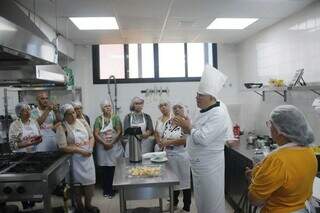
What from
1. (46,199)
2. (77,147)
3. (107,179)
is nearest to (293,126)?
(46,199)

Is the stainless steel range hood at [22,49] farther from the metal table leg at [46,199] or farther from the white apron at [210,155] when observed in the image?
the white apron at [210,155]

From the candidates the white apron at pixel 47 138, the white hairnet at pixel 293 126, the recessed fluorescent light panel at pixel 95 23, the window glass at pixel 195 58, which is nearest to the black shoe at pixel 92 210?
the white apron at pixel 47 138

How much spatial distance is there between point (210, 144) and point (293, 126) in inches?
43.6

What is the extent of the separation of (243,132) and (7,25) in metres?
3.93

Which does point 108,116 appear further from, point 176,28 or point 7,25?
point 7,25

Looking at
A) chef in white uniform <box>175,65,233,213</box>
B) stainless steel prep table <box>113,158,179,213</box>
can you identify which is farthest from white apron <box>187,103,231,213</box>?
stainless steel prep table <box>113,158,179,213</box>

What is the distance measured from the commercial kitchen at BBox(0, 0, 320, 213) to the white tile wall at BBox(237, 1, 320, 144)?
0.06 feet

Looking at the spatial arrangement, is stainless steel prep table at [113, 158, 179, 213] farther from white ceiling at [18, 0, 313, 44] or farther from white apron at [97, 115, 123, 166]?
white apron at [97, 115, 123, 166]

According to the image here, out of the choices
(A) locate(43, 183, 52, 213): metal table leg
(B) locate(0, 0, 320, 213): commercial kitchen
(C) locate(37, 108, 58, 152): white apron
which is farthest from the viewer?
(C) locate(37, 108, 58, 152): white apron

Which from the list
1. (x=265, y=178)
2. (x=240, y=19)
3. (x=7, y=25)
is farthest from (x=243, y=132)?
(x=7, y=25)

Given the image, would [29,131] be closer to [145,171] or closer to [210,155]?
[145,171]

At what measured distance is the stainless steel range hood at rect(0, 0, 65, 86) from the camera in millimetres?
1722

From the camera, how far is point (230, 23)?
12.8ft

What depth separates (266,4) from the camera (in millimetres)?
3061
